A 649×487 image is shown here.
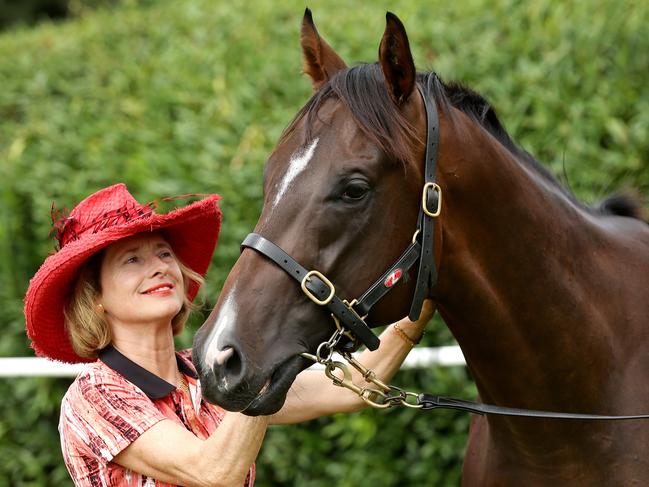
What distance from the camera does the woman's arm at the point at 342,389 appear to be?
2898 mm

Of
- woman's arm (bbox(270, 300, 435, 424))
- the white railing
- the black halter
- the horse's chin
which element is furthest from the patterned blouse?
the white railing

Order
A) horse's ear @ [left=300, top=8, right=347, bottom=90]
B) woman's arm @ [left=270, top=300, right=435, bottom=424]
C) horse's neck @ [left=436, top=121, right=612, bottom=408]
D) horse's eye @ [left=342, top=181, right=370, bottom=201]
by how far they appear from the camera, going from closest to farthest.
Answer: horse's eye @ [left=342, top=181, right=370, bottom=201] → horse's neck @ [left=436, top=121, right=612, bottom=408] → horse's ear @ [left=300, top=8, right=347, bottom=90] → woman's arm @ [left=270, top=300, right=435, bottom=424]

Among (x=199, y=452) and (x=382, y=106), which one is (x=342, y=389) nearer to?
(x=199, y=452)

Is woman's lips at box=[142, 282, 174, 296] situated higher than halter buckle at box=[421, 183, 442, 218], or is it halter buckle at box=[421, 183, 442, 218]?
halter buckle at box=[421, 183, 442, 218]

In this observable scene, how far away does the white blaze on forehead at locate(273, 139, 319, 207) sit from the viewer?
7.32ft

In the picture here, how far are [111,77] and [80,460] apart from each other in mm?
4577

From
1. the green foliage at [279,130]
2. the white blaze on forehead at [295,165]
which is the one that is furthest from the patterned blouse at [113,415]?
the green foliage at [279,130]

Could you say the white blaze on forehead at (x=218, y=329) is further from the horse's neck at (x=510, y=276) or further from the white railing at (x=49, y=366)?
the white railing at (x=49, y=366)

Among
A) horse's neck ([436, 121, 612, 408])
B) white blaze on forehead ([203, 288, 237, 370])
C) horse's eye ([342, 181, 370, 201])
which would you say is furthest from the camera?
horse's neck ([436, 121, 612, 408])

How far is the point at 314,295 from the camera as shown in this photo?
2.19m

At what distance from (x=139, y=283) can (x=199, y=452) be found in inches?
24.0

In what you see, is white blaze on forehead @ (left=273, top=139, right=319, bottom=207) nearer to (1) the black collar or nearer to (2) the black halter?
(2) the black halter

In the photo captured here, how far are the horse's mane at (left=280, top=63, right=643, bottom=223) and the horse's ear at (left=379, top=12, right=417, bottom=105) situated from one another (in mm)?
35

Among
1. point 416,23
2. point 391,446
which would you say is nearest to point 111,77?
point 416,23
